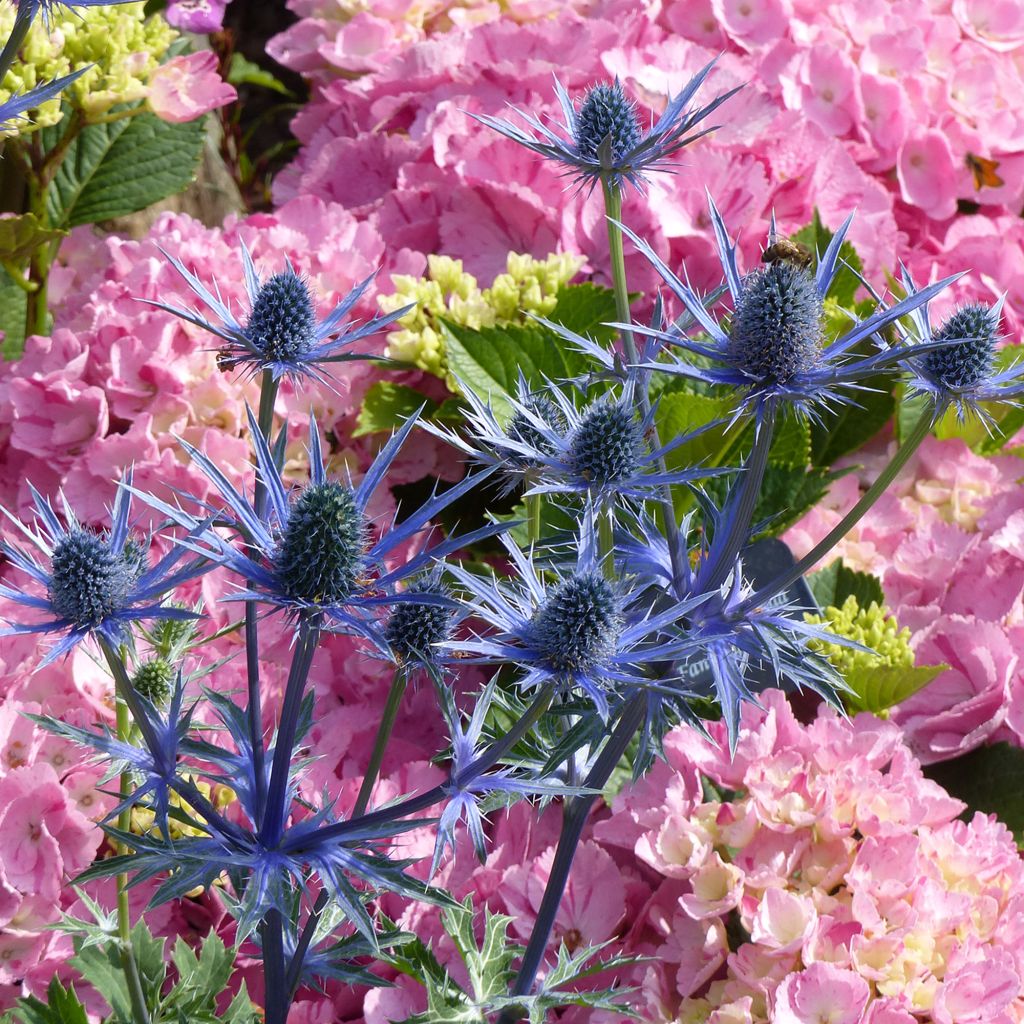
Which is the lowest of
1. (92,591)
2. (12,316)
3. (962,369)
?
(12,316)

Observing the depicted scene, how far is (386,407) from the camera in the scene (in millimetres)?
1396

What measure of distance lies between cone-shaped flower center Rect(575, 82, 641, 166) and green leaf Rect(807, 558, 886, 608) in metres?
0.69

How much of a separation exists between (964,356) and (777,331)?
0.13 meters

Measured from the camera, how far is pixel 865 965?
0.92 m

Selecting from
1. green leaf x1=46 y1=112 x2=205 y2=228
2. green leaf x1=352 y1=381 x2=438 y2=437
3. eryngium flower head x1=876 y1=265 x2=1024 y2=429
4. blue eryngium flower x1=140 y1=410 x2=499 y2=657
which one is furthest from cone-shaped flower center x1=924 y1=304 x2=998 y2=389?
green leaf x1=46 y1=112 x2=205 y2=228

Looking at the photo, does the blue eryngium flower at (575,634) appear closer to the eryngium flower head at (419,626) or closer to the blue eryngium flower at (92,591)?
the eryngium flower head at (419,626)

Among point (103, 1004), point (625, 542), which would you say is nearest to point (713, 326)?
point (625, 542)

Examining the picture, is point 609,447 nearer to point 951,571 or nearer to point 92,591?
point 92,591

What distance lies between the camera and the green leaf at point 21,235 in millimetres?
1348

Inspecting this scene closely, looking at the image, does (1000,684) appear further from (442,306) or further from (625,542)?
(442,306)

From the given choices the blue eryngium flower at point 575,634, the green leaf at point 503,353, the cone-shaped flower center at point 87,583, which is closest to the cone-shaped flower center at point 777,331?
the blue eryngium flower at point 575,634

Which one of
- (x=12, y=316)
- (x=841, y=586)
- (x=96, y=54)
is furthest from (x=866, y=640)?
(x=12, y=316)

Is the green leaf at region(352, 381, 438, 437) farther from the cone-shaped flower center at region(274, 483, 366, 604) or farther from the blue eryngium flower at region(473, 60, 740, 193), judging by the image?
the cone-shaped flower center at region(274, 483, 366, 604)

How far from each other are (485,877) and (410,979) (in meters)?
0.10
